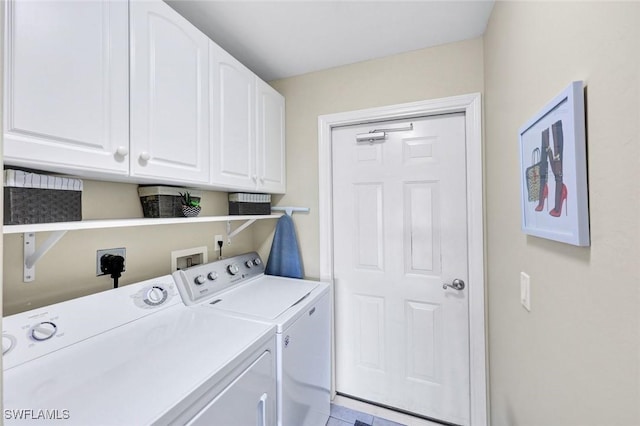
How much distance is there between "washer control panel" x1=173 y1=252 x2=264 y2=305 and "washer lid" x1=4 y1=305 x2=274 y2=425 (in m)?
0.25

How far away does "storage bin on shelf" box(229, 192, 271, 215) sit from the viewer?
183 centimetres

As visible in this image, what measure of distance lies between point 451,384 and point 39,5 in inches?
102

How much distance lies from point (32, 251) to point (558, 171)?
1773 millimetres

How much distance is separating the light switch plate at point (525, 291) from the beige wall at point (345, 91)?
1.18m

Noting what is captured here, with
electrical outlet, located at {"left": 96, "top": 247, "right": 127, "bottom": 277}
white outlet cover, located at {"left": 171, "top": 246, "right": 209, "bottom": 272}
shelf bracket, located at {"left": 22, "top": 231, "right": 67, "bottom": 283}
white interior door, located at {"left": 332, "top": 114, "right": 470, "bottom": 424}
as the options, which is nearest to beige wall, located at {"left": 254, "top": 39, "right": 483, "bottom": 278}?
white interior door, located at {"left": 332, "top": 114, "right": 470, "bottom": 424}

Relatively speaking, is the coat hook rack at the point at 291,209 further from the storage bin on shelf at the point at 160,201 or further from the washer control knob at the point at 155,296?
the washer control knob at the point at 155,296

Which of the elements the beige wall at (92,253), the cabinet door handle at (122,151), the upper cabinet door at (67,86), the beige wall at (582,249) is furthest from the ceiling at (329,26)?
the beige wall at (92,253)

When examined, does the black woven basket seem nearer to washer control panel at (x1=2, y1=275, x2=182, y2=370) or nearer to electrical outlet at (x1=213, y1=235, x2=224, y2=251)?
washer control panel at (x1=2, y1=275, x2=182, y2=370)

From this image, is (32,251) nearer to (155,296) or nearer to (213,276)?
(155,296)

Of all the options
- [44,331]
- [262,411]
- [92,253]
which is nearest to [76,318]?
[44,331]

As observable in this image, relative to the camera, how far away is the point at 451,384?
1824 mm

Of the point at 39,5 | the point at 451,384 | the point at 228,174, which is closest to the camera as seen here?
the point at 39,5

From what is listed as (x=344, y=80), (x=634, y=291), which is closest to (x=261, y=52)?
(x=344, y=80)

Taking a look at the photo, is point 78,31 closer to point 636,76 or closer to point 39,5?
point 39,5
